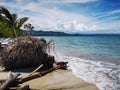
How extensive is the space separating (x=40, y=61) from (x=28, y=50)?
127 centimetres

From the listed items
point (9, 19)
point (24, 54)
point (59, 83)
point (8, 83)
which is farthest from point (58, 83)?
point (9, 19)

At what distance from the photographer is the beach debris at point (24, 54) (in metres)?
13.6

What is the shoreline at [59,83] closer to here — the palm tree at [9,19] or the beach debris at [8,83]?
the beach debris at [8,83]

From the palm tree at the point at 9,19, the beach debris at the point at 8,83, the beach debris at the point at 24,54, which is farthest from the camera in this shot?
the palm tree at the point at 9,19

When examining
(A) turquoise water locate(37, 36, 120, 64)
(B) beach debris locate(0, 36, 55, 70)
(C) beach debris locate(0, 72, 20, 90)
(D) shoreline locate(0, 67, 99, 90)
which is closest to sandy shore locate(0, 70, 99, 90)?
(D) shoreline locate(0, 67, 99, 90)

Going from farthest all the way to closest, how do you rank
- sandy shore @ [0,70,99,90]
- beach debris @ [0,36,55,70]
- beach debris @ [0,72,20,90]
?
beach debris @ [0,36,55,70], sandy shore @ [0,70,99,90], beach debris @ [0,72,20,90]

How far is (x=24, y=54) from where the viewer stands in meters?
13.6

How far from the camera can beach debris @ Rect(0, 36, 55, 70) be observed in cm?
1356

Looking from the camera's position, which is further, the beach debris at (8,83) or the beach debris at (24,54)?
the beach debris at (24,54)

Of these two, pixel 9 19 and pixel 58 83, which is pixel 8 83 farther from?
pixel 9 19

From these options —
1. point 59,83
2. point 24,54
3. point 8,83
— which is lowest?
point 59,83

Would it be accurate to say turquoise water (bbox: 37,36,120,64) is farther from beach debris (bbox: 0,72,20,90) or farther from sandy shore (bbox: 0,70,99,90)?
beach debris (bbox: 0,72,20,90)


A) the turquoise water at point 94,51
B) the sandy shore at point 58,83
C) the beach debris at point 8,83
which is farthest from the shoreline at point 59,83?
the turquoise water at point 94,51

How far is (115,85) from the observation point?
10297 millimetres
